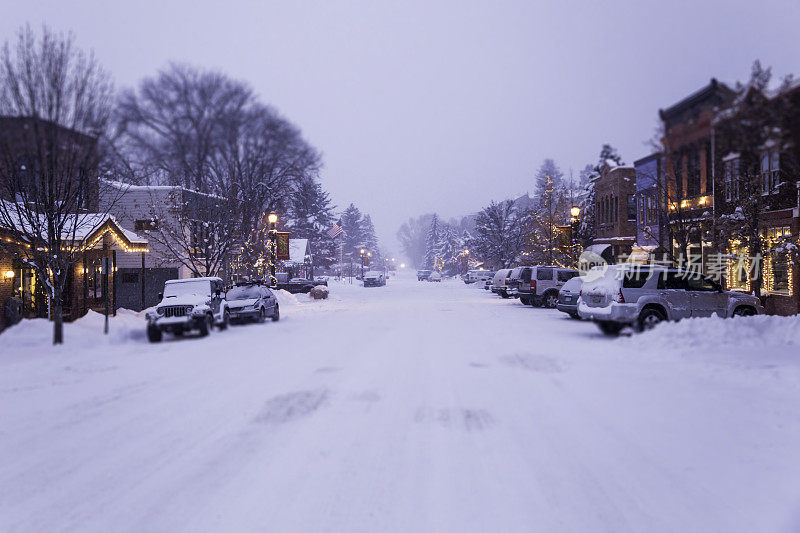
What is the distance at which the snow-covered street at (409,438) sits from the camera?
14.5 ft

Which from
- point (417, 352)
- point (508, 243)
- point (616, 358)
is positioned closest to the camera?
point (616, 358)

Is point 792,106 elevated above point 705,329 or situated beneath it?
elevated above

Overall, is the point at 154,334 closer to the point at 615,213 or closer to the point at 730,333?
the point at 730,333

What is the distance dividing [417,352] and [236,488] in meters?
8.46

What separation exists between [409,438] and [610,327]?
35.2ft

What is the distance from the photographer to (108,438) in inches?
255

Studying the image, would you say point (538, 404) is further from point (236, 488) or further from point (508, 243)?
point (508, 243)

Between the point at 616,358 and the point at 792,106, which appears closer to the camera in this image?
the point at 792,106

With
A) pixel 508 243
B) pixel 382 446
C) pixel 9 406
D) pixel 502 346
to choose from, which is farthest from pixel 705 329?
pixel 508 243

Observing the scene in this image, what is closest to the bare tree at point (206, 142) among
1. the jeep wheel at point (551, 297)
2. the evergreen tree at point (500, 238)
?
the jeep wheel at point (551, 297)

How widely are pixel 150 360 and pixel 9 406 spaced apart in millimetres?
4015

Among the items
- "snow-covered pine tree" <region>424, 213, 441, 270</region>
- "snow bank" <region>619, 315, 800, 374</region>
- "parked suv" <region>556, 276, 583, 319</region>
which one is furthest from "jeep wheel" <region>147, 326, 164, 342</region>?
"snow-covered pine tree" <region>424, 213, 441, 270</region>

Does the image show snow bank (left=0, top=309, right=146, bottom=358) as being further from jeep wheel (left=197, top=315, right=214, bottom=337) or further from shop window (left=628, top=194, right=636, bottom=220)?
shop window (left=628, top=194, right=636, bottom=220)

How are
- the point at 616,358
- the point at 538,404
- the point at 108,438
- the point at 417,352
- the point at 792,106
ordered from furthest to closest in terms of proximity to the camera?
the point at 417,352 < the point at 616,358 < the point at 538,404 < the point at 108,438 < the point at 792,106
